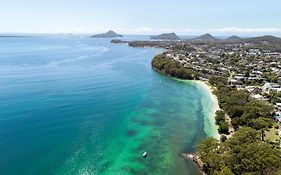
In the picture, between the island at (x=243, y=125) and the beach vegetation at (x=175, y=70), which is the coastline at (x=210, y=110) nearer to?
the island at (x=243, y=125)

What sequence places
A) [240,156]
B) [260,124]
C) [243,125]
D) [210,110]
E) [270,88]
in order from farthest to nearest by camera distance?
1. [270,88]
2. [210,110]
3. [243,125]
4. [260,124]
5. [240,156]

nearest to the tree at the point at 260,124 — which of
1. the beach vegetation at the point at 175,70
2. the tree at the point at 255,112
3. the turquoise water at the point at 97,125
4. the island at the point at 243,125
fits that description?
the island at the point at 243,125

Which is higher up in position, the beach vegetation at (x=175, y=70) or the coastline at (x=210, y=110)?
the beach vegetation at (x=175, y=70)

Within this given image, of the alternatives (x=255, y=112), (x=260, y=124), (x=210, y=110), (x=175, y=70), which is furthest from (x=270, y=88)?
(x=175, y=70)

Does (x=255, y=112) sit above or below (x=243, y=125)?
above

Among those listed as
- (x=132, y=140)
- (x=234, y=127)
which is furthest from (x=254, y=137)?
(x=132, y=140)

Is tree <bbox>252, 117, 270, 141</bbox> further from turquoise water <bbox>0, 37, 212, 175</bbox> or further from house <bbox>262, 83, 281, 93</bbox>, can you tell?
house <bbox>262, 83, 281, 93</bbox>

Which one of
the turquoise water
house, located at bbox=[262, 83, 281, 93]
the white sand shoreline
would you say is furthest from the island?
the turquoise water

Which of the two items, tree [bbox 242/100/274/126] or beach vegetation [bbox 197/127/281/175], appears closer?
beach vegetation [bbox 197/127/281/175]

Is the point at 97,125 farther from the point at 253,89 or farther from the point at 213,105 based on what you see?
the point at 253,89
